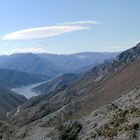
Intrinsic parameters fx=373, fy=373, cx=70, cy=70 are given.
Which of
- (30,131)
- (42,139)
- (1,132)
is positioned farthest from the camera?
(1,132)

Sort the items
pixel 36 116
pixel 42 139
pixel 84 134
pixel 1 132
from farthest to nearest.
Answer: pixel 36 116 → pixel 1 132 → pixel 42 139 → pixel 84 134

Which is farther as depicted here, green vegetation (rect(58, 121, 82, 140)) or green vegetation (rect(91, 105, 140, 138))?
green vegetation (rect(58, 121, 82, 140))

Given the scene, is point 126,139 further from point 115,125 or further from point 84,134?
point 84,134

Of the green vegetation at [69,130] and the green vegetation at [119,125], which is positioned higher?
the green vegetation at [119,125]

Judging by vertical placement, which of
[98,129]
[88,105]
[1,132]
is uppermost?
[98,129]

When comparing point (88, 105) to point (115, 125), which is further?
point (88, 105)

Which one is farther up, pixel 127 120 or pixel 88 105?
pixel 127 120

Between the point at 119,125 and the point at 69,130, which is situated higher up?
the point at 119,125

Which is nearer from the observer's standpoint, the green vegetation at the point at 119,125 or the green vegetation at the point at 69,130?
the green vegetation at the point at 119,125

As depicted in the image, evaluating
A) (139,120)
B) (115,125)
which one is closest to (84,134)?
(115,125)

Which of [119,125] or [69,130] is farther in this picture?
[69,130]

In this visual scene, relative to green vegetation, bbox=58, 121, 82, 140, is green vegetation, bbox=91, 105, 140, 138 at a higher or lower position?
higher
